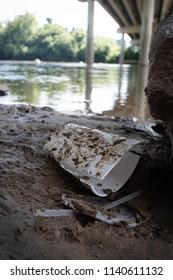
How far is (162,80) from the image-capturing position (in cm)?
180

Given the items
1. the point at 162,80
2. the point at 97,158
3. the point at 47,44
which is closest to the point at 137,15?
the point at 47,44

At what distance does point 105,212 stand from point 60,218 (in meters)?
0.25

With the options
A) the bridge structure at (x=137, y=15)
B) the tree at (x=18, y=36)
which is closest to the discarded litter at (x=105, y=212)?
the bridge structure at (x=137, y=15)

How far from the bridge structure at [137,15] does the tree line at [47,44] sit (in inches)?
473

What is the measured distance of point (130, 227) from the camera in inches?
61.1

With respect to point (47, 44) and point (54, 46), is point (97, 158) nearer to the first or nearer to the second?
point (54, 46)

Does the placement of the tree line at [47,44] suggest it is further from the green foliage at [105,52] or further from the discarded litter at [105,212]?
the discarded litter at [105,212]

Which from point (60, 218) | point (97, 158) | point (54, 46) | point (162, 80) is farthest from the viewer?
point (54, 46)

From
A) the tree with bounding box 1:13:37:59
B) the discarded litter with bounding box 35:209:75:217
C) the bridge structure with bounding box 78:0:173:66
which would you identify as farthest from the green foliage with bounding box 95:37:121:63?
the discarded litter with bounding box 35:209:75:217

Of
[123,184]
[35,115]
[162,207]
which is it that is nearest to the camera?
[162,207]

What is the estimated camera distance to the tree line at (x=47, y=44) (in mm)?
48312
